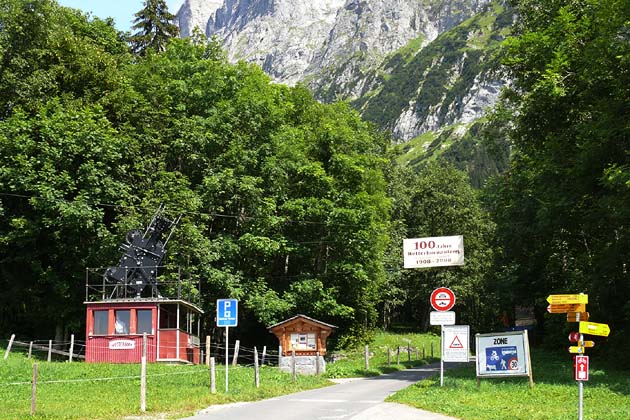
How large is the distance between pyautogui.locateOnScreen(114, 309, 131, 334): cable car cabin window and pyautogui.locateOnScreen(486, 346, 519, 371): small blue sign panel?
54.9 ft

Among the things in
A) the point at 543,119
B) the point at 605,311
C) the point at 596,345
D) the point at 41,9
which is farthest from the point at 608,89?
the point at 41,9

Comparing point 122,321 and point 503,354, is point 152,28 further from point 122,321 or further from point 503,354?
point 503,354

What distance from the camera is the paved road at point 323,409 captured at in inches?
563

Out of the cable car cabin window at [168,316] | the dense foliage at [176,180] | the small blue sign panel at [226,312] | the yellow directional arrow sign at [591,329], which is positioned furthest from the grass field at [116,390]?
the dense foliage at [176,180]

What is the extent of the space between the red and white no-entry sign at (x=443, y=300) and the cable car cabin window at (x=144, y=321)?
48.3 ft

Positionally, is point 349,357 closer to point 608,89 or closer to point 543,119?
point 543,119

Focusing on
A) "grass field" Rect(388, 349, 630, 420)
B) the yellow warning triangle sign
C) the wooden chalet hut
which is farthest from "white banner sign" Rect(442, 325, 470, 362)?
the wooden chalet hut

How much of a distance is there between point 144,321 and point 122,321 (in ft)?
3.24

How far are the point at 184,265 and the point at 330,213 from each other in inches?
342

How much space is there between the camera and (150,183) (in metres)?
36.9

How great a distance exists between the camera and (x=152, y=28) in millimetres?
52094

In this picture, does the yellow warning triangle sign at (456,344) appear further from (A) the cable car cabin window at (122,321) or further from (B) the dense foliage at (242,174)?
(A) the cable car cabin window at (122,321)

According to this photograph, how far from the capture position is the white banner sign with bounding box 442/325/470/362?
19531 millimetres

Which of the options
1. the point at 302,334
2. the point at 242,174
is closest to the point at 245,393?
the point at 302,334
